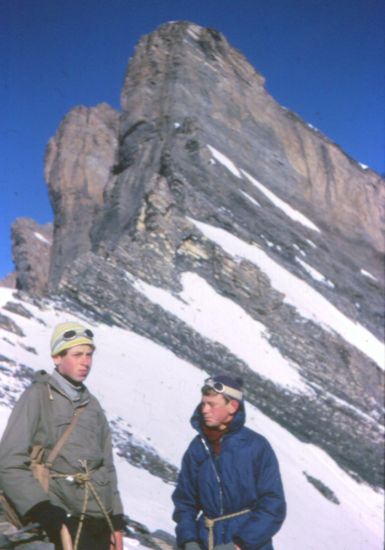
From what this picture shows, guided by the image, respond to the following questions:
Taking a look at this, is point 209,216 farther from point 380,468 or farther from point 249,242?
point 380,468

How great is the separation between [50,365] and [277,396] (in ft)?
29.3

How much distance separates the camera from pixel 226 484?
4.17 metres

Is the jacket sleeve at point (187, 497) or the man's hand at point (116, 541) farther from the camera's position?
the jacket sleeve at point (187, 497)

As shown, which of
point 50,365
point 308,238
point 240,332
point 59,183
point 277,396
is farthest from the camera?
point 59,183

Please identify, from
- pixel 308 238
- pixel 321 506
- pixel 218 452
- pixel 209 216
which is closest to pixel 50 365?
pixel 321 506

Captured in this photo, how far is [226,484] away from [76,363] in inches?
48.0

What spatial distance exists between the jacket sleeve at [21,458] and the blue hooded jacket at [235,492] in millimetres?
1083

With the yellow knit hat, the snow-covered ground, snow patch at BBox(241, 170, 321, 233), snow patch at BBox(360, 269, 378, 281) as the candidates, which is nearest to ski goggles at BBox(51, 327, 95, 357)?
the yellow knit hat

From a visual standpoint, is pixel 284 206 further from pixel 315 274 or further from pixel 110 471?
pixel 110 471

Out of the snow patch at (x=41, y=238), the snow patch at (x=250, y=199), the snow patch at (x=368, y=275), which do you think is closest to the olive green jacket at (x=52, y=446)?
the snow patch at (x=250, y=199)

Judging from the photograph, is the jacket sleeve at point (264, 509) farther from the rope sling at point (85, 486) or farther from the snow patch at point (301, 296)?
the snow patch at point (301, 296)

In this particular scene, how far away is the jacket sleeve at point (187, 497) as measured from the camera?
4.25 m

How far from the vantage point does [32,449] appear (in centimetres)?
387

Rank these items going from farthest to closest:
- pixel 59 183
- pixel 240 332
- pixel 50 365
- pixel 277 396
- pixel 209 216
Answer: pixel 59 183 → pixel 209 216 → pixel 240 332 → pixel 277 396 → pixel 50 365
